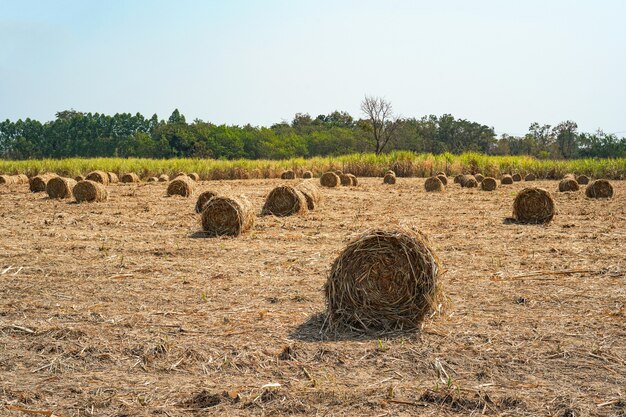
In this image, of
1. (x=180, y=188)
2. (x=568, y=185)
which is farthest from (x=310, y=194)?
(x=568, y=185)

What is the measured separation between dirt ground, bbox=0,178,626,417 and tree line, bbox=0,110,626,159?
62.2 metres

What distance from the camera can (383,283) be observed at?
6.11m

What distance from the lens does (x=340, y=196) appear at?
2114cm

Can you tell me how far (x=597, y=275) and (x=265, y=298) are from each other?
405 centimetres

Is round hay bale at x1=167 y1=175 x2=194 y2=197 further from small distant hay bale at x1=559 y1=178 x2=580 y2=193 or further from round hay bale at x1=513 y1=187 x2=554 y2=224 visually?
small distant hay bale at x1=559 y1=178 x2=580 y2=193

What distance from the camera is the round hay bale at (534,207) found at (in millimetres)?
13430

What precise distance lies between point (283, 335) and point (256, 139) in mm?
78158

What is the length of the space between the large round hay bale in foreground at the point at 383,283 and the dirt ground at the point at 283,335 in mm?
234

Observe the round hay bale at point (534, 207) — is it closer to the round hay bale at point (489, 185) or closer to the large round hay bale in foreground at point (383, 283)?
the large round hay bale in foreground at point (383, 283)

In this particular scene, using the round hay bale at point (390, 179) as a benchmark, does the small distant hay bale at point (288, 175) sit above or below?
above

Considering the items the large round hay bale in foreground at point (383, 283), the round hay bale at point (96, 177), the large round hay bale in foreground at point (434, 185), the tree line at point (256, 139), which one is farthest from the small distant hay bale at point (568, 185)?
the tree line at point (256, 139)

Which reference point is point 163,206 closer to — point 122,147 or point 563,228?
point 563,228

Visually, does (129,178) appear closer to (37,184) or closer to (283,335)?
(37,184)

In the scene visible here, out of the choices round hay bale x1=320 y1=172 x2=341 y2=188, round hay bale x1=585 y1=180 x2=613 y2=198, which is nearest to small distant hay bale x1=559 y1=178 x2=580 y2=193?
round hay bale x1=585 y1=180 x2=613 y2=198
